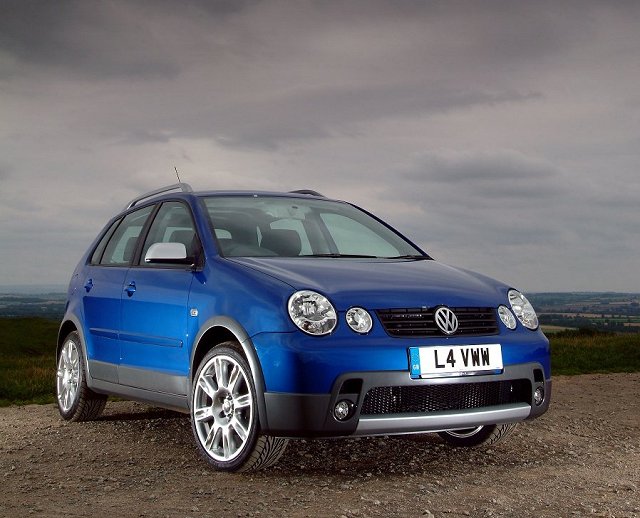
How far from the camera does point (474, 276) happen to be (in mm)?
6402

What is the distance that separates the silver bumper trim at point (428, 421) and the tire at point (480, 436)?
1.08 meters

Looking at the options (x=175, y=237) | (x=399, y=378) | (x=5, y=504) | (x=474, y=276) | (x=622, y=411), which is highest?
(x=175, y=237)

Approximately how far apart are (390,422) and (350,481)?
0.58 meters

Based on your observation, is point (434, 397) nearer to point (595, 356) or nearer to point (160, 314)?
point (160, 314)

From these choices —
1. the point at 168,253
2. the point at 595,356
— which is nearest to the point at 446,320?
the point at 168,253

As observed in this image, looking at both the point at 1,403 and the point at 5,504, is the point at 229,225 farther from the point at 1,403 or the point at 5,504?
the point at 1,403

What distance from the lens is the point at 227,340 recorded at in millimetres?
5887

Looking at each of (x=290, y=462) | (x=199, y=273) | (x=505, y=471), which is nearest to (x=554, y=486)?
(x=505, y=471)

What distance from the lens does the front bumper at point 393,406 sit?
5207 millimetres

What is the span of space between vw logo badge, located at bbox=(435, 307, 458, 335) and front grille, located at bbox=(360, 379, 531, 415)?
333 millimetres

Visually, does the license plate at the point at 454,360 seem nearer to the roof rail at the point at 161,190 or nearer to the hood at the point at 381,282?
the hood at the point at 381,282

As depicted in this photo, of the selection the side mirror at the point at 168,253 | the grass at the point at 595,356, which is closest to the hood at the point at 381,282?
the side mirror at the point at 168,253

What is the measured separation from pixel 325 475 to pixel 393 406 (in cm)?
77

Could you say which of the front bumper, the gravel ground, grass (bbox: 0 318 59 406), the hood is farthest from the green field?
the front bumper
